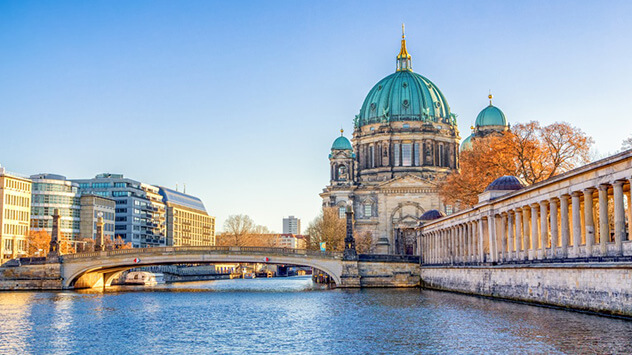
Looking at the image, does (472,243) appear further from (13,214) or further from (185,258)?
(13,214)

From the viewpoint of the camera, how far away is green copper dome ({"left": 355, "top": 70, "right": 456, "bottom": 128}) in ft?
452

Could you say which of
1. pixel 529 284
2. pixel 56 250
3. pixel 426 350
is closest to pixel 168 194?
pixel 56 250

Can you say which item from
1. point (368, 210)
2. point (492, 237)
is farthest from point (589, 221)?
point (368, 210)

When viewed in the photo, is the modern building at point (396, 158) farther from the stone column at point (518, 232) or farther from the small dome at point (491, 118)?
the stone column at point (518, 232)

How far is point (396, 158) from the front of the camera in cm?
13712

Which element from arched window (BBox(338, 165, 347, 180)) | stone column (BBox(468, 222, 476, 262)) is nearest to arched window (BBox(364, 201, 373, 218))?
arched window (BBox(338, 165, 347, 180))

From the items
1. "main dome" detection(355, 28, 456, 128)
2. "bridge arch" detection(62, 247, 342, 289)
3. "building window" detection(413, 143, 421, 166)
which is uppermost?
"main dome" detection(355, 28, 456, 128)

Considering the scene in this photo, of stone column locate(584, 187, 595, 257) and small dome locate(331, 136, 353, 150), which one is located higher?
small dome locate(331, 136, 353, 150)

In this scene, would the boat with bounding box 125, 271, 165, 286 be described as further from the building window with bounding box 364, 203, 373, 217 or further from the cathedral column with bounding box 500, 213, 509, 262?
the cathedral column with bounding box 500, 213, 509, 262

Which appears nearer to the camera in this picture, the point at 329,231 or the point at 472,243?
the point at 472,243

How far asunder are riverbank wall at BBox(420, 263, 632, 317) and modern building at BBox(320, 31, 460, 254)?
63.5 m

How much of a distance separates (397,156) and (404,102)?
8.92 metres

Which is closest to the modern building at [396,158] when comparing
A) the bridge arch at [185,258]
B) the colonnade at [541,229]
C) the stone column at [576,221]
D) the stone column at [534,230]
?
the colonnade at [541,229]

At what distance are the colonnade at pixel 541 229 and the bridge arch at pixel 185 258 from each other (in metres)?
11.7
